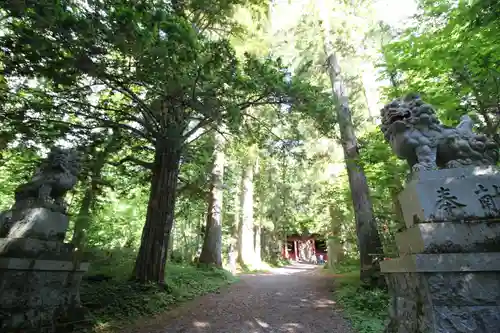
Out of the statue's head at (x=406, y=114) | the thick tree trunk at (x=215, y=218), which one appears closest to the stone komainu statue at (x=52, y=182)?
the statue's head at (x=406, y=114)

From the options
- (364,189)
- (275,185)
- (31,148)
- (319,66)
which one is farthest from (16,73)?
(275,185)

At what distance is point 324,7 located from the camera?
34.1 feet

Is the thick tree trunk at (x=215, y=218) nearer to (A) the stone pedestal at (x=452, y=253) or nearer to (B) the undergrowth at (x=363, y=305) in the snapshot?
(B) the undergrowth at (x=363, y=305)

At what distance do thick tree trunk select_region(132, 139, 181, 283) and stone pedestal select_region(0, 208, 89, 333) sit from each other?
1709 mm

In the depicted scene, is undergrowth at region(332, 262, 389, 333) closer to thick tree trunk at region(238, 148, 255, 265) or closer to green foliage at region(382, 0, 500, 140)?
green foliage at region(382, 0, 500, 140)

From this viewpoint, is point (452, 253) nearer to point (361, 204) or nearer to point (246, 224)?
point (361, 204)

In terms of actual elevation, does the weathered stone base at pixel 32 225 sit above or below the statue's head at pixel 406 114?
below

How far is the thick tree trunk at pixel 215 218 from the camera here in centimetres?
1121

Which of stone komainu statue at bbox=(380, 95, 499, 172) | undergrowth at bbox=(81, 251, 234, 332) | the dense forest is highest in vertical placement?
the dense forest

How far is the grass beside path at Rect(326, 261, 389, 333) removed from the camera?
5055mm

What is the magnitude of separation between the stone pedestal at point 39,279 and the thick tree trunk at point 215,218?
6460mm

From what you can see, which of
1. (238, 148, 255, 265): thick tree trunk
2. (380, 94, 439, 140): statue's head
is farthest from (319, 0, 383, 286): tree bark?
(238, 148, 255, 265): thick tree trunk

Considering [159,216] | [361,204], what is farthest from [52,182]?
[361,204]

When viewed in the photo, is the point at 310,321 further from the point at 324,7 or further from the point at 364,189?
the point at 324,7
